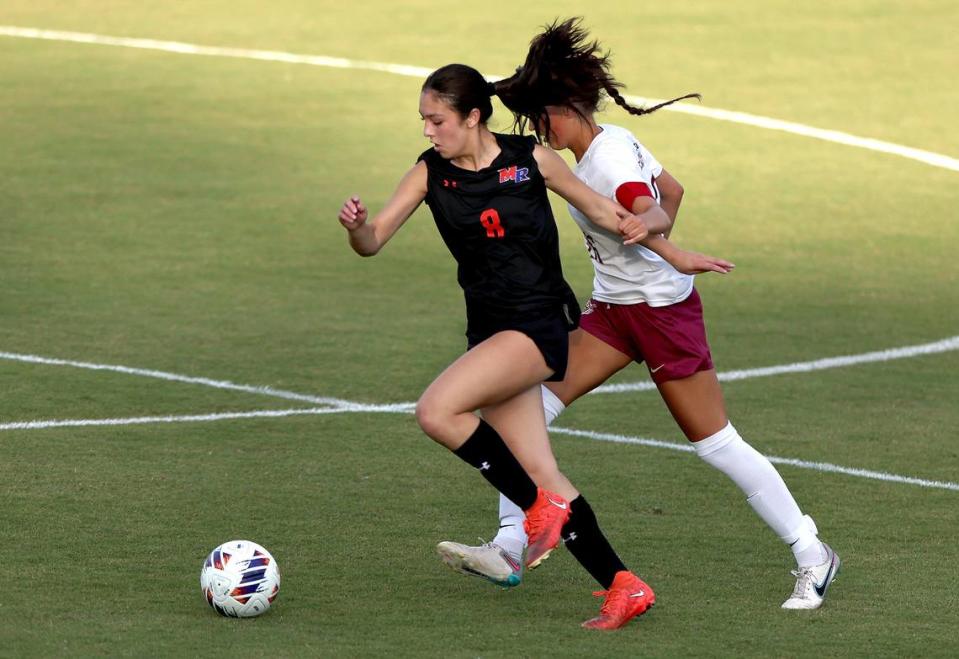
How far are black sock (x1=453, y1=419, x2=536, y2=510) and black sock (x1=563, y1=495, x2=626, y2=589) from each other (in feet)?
0.61

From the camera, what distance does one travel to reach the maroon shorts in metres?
6.81

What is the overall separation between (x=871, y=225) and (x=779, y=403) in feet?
19.0

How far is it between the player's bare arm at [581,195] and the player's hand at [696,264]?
0.19m

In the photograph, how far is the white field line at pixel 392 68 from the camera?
18.4 m

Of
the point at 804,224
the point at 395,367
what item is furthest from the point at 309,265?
the point at 804,224

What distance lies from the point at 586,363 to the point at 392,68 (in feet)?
48.6

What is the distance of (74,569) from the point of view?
701 centimetres

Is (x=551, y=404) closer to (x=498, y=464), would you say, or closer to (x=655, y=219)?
(x=498, y=464)

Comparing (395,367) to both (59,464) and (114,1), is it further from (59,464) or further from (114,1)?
(114,1)

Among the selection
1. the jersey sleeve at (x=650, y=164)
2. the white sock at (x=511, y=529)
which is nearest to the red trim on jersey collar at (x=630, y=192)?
the jersey sleeve at (x=650, y=164)

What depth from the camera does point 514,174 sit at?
656 cm

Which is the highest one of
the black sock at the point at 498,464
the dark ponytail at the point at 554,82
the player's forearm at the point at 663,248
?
the dark ponytail at the point at 554,82

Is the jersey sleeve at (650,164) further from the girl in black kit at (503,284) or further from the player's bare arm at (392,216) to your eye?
the player's bare arm at (392,216)

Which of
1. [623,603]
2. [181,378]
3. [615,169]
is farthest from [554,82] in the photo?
[181,378]
